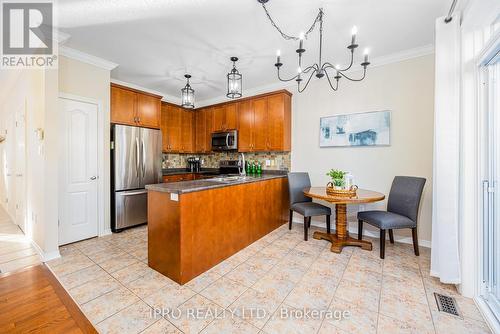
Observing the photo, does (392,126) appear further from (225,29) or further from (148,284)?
(148,284)

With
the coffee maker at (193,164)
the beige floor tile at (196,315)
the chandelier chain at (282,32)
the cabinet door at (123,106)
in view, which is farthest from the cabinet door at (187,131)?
the beige floor tile at (196,315)

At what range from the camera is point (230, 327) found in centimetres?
149

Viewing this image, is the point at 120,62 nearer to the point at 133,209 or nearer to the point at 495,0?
the point at 133,209

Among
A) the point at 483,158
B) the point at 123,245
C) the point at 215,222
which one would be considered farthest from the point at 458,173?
the point at 123,245

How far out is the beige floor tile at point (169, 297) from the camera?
1712mm

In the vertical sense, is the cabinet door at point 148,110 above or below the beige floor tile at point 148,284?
above


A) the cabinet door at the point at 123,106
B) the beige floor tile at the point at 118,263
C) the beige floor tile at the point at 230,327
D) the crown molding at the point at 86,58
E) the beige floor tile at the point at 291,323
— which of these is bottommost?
the beige floor tile at the point at 291,323

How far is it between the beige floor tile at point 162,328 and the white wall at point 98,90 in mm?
2366

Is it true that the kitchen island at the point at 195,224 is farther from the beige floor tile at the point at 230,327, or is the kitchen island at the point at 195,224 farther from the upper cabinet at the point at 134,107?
the upper cabinet at the point at 134,107

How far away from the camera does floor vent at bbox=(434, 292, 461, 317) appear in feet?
5.38

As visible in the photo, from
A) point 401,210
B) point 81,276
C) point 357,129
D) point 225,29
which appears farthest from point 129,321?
point 357,129

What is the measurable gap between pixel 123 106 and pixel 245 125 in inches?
85.8

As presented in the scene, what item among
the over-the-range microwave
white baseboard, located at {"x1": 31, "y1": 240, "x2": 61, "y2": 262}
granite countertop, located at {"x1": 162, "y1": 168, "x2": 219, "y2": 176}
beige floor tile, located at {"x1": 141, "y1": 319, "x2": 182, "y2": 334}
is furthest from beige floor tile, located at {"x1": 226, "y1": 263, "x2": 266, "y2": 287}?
granite countertop, located at {"x1": 162, "y1": 168, "x2": 219, "y2": 176}

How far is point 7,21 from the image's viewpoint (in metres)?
2.27
